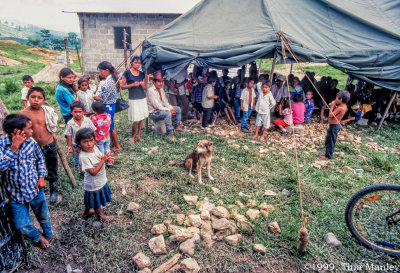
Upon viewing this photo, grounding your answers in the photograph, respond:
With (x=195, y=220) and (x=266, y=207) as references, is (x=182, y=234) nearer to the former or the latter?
(x=195, y=220)

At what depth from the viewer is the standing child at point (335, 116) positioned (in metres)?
4.43

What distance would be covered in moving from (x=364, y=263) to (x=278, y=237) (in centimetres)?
93

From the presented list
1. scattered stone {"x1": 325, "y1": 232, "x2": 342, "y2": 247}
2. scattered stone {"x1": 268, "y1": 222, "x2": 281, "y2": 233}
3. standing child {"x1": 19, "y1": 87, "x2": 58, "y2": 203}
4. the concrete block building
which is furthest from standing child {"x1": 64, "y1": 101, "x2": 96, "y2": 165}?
the concrete block building

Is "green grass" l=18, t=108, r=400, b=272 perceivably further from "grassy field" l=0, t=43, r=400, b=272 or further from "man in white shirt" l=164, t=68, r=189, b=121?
"man in white shirt" l=164, t=68, r=189, b=121

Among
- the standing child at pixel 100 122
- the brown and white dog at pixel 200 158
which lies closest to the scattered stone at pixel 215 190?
the brown and white dog at pixel 200 158

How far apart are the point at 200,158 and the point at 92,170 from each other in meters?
1.74

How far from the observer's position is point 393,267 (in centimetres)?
255

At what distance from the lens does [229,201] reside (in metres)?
3.55

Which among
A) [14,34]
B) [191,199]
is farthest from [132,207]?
[14,34]

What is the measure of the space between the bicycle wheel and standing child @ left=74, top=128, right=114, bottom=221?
2.98m

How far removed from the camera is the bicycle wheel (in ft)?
8.85

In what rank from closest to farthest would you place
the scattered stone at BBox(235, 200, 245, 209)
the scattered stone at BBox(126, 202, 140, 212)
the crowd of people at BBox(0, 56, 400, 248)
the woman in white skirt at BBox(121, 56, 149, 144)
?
the crowd of people at BBox(0, 56, 400, 248), the scattered stone at BBox(126, 202, 140, 212), the scattered stone at BBox(235, 200, 245, 209), the woman in white skirt at BBox(121, 56, 149, 144)

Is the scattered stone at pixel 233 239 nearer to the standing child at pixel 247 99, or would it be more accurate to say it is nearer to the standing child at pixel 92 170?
the standing child at pixel 92 170

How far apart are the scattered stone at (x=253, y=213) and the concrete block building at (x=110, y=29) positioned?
1239 cm
